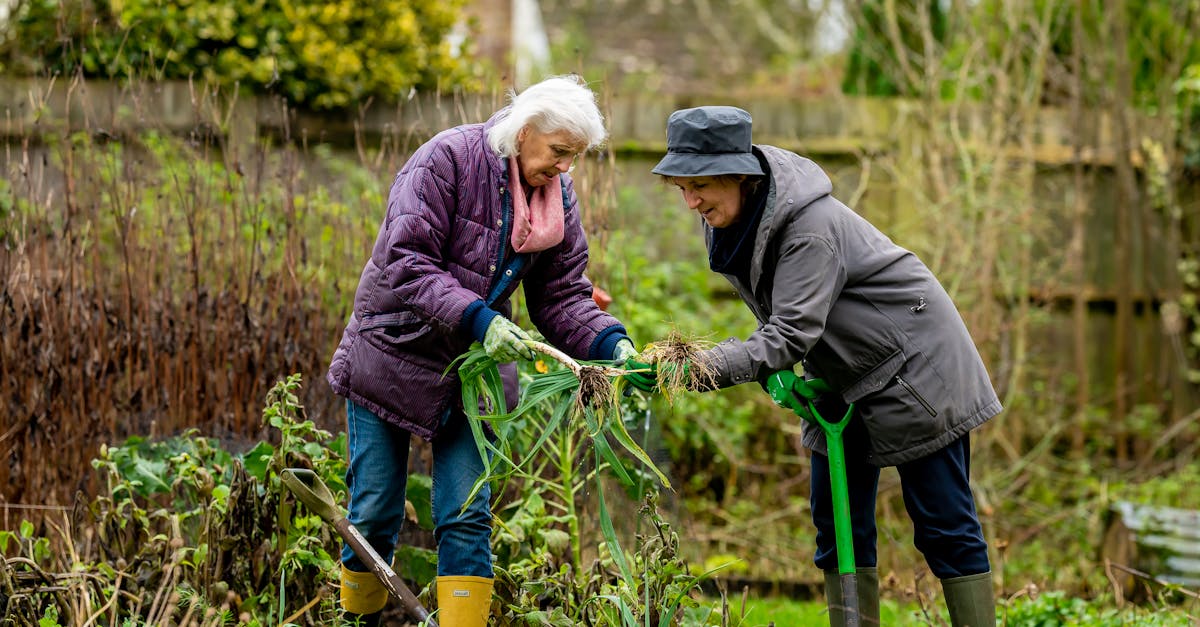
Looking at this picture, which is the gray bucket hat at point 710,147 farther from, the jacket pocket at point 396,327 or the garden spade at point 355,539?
the garden spade at point 355,539

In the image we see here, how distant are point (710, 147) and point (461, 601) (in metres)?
1.32

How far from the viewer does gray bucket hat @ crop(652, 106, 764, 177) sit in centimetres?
290

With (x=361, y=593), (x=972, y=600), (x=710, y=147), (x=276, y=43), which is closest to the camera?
(x=710, y=147)

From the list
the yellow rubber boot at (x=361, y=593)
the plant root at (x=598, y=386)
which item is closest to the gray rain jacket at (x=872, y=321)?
the plant root at (x=598, y=386)

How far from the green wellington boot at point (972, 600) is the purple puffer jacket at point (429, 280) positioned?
1.40 m

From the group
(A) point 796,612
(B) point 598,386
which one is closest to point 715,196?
(B) point 598,386

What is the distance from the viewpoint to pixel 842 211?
306cm

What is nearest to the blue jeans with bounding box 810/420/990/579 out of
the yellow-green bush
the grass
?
the grass

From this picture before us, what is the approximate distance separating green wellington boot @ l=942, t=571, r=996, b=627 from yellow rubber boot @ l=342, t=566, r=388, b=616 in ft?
4.97

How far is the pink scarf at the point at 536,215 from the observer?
3107 millimetres

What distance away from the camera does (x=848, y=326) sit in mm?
3086

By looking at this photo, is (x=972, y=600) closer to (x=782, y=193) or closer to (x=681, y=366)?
(x=681, y=366)

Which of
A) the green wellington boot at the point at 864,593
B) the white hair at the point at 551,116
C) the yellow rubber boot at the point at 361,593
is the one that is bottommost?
the green wellington boot at the point at 864,593

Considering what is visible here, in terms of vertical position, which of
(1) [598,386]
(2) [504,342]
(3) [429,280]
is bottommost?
(1) [598,386]
